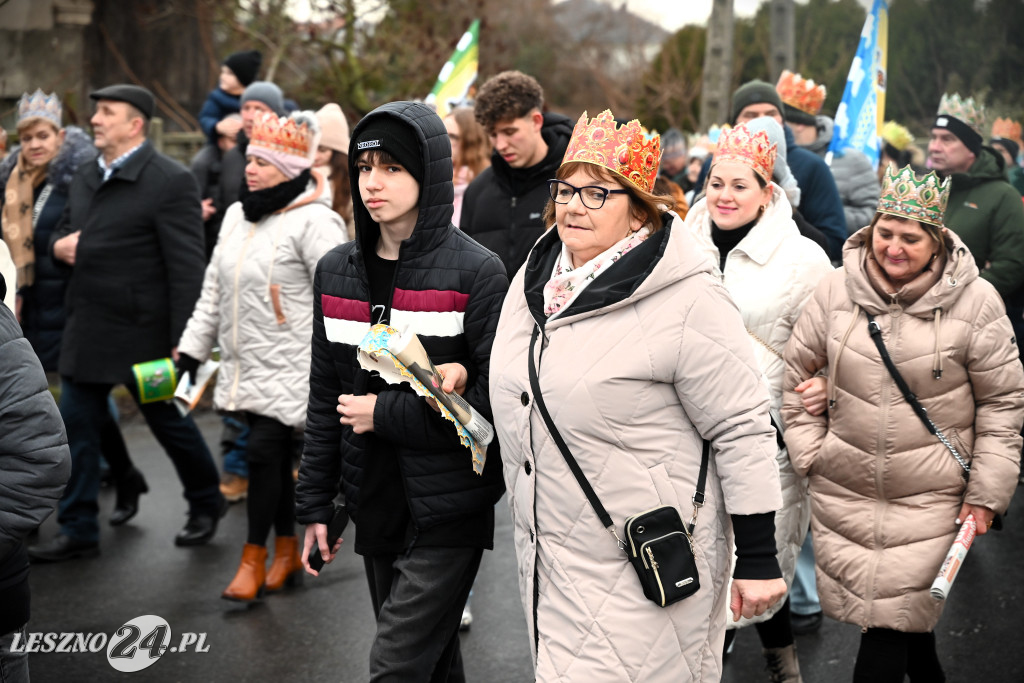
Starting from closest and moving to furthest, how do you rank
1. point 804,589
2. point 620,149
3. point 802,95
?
point 620,149, point 804,589, point 802,95

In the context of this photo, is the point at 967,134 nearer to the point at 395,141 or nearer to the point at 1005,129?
the point at 395,141

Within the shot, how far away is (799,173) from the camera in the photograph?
6043 mm

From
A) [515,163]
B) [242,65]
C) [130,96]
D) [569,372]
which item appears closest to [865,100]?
[515,163]

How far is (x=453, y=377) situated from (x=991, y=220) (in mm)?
4011

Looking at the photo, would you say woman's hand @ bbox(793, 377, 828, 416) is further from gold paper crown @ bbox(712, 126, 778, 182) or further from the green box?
the green box

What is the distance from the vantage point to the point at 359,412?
11.1 feet

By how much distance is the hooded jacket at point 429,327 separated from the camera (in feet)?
11.2

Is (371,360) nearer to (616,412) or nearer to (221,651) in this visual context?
(616,412)

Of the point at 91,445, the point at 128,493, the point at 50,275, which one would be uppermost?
the point at 50,275

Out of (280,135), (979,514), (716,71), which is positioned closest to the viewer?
(979,514)

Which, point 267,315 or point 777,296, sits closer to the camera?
point 777,296

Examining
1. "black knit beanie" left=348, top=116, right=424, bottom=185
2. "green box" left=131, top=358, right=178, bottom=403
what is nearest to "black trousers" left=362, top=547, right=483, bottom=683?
"black knit beanie" left=348, top=116, right=424, bottom=185

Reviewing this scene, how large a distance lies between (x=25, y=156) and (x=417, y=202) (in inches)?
168

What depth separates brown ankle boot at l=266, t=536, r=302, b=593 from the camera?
5672 millimetres
